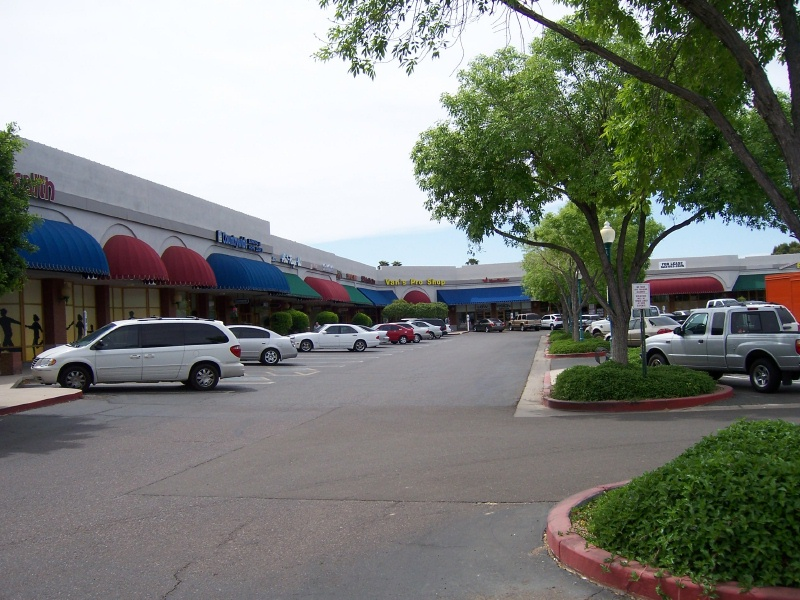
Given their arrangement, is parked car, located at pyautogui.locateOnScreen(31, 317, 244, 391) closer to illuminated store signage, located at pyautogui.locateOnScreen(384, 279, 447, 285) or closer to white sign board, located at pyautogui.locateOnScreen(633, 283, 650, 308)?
white sign board, located at pyautogui.locateOnScreen(633, 283, 650, 308)

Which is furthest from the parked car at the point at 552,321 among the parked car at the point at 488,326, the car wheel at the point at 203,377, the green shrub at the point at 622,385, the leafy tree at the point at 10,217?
the leafy tree at the point at 10,217

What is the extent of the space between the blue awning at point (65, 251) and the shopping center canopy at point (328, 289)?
25.4 meters

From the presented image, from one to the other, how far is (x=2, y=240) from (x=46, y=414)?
3.52 metres

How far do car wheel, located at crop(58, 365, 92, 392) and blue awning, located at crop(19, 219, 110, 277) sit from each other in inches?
220

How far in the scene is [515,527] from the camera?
21.3 feet

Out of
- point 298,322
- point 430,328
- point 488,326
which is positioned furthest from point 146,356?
point 488,326

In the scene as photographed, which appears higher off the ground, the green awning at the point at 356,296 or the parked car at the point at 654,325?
the green awning at the point at 356,296

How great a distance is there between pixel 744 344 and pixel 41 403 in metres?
15.2

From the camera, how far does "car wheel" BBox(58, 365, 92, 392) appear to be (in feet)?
58.0

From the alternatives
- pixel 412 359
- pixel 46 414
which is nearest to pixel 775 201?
pixel 46 414

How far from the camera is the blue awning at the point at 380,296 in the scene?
2638 inches

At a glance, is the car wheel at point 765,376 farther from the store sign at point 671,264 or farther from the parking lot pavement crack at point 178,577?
the store sign at point 671,264

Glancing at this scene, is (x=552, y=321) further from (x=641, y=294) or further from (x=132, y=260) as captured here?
(x=641, y=294)

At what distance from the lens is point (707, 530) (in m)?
4.50
